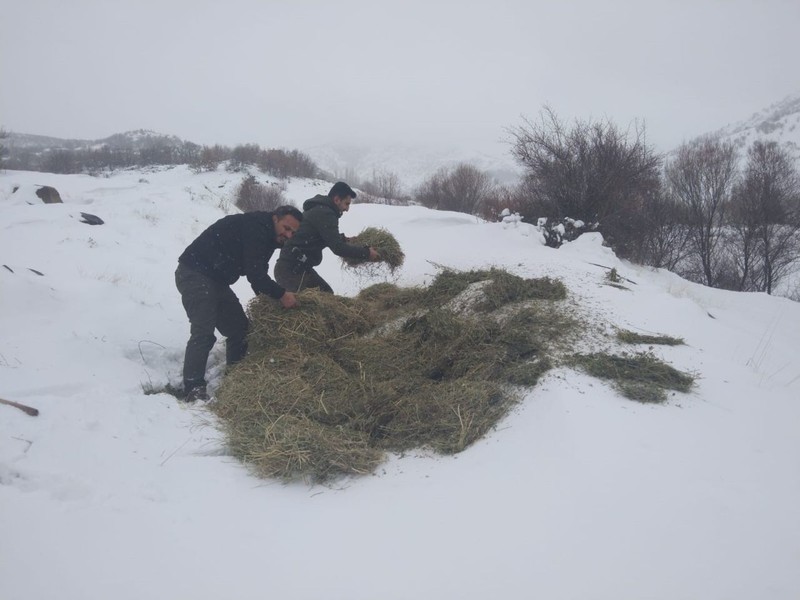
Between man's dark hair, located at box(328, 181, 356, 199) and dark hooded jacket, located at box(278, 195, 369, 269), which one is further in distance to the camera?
man's dark hair, located at box(328, 181, 356, 199)

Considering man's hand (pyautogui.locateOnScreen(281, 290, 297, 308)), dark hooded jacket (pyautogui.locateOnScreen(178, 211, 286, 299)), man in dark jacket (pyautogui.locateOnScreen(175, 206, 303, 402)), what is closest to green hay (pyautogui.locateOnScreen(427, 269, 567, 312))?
man's hand (pyautogui.locateOnScreen(281, 290, 297, 308))

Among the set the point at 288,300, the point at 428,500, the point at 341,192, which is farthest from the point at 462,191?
the point at 428,500

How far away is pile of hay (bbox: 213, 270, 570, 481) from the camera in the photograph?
226 centimetres

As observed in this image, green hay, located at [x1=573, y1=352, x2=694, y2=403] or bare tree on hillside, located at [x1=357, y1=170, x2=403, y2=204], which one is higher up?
bare tree on hillside, located at [x1=357, y1=170, x2=403, y2=204]

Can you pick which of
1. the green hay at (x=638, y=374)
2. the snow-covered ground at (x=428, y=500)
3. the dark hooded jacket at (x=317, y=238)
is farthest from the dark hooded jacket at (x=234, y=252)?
the green hay at (x=638, y=374)

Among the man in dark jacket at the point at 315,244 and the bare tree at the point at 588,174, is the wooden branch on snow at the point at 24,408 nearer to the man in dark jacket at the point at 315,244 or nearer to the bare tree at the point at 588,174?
the man in dark jacket at the point at 315,244

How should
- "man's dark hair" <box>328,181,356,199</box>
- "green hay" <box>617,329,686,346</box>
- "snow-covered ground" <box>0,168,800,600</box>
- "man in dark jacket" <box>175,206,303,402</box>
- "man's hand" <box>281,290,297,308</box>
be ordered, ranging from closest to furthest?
1. "snow-covered ground" <box>0,168,800,600</box>
2. "green hay" <box>617,329,686,346</box>
3. "man in dark jacket" <box>175,206,303,402</box>
4. "man's hand" <box>281,290,297,308</box>
5. "man's dark hair" <box>328,181,356,199</box>

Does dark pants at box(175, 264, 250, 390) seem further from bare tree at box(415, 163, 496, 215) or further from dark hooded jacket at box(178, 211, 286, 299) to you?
bare tree at box(415, 163, 496, 215)

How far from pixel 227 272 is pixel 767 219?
18487mm

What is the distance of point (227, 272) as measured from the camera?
3393mm

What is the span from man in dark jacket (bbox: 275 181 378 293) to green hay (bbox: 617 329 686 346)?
2249mm

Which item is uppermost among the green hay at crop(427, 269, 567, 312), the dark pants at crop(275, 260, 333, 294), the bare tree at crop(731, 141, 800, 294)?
the bare tree at crop(731, 141, 800, 294)

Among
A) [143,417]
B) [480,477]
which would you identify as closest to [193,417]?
[143,417]

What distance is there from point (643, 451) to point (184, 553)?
2.04 metres
